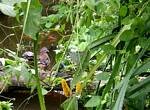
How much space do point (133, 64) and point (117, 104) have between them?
0.29 feet

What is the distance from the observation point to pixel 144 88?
2.38 feet

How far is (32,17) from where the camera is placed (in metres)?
0.67

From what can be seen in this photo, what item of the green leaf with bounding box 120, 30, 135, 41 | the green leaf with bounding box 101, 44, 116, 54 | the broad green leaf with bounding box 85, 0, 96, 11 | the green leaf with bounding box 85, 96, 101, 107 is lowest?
the green leaf with bounding box 85, 96, 101, 107

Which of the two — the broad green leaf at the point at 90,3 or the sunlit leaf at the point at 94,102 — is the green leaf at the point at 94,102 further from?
the broad green leaf at the point at 90,3

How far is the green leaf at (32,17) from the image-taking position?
66 centimetres

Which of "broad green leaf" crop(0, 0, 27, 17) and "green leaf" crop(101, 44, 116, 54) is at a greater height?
Answer: "broad green leaf" crop(0, 0, 27, 17)

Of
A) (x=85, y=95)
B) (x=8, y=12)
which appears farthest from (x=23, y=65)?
(x=85, y=95)

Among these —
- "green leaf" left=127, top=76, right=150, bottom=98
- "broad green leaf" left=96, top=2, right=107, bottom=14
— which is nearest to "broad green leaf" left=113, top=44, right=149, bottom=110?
"green leaf" left=127, top=76, right=150, bottom=98

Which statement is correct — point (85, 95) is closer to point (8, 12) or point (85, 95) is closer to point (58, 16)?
point (58, 16)

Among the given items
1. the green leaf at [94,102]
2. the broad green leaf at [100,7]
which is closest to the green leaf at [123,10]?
the broad green leaf at [100,7]

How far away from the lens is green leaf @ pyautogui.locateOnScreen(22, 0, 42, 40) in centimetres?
66

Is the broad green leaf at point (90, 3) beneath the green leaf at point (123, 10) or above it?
above

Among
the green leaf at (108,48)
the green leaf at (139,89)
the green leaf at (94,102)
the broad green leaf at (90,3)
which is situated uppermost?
the broad green leaf at (90,3)

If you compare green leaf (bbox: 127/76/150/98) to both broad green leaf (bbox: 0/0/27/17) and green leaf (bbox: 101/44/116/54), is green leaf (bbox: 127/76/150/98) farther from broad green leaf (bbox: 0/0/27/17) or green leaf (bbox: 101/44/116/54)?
broad green leaf (bbox: 0/0/27/17)
